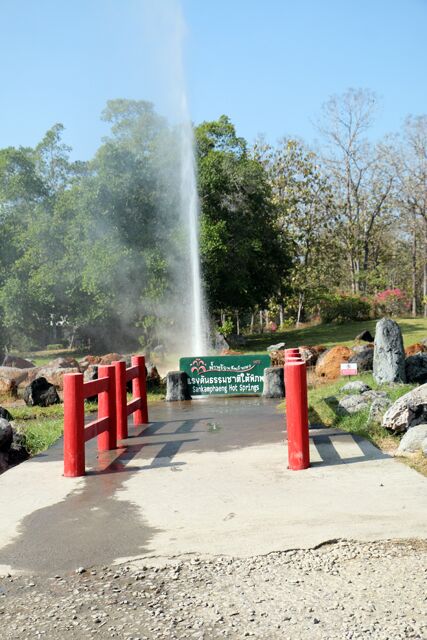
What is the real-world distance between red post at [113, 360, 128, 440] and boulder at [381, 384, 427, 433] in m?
3.29

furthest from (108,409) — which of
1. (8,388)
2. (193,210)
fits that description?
(193,210)

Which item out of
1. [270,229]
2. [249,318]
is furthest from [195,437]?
Answer: [249,318]

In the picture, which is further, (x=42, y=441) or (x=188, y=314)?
(x=188, y=314)

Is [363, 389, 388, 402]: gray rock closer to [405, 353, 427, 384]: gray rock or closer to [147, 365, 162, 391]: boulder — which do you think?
[405, 353, 427, 384]: gray rock

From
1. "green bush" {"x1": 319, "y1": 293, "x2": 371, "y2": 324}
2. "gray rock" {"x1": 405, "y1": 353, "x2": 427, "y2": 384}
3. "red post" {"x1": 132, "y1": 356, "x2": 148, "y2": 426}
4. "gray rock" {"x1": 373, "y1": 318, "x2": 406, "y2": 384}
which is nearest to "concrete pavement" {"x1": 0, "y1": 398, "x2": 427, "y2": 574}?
"red post" {"x1": 132, "y1": 356, "x2": 148, "y2": 426}

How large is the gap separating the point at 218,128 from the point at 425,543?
2984 centimetres

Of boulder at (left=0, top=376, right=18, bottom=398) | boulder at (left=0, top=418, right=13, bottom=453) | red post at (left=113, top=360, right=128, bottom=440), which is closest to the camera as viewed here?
boulder at (left=0, top=418, right=13, bottom=453)

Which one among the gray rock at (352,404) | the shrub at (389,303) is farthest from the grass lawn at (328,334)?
the gray rock at (352,404)

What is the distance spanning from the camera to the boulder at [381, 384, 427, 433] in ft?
27.3

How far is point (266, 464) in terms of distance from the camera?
23.9ft

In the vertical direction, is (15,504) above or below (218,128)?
below

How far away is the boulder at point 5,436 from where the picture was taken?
881cm

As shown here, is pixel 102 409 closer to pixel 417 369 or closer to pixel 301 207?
pixel 417 369

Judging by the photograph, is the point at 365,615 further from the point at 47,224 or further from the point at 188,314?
the point at 47,224
